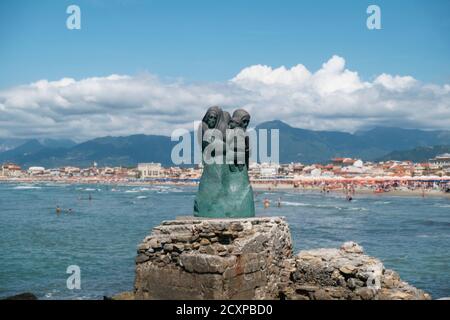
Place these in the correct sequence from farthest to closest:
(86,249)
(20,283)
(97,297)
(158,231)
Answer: (86,249) → (20,283) → (97,297) → (158,231)

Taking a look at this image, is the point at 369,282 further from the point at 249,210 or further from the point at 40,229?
the point at 40,229

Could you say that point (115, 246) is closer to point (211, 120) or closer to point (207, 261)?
point (211, 120)

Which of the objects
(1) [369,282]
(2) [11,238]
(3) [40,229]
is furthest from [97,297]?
(3) [40,229]

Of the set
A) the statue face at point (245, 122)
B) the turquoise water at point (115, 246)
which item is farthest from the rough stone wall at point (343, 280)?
the turquoise water at point (115, 246)

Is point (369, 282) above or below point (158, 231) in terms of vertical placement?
below

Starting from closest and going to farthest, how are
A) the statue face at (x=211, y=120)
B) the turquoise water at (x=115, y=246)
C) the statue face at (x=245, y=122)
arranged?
the statue face at (x=211, y=120), the statue face at (x=245, y=122), the turquoise water at (x=115, y=246)

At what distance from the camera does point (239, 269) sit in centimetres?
891

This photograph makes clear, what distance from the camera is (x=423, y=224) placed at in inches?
1462

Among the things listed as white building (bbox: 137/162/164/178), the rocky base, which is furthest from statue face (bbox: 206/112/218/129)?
white building (bbox: 137/162/164/178)

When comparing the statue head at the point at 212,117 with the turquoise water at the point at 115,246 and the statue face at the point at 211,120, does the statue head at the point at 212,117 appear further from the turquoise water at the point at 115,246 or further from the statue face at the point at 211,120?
the turquoise water at the point at 115,246

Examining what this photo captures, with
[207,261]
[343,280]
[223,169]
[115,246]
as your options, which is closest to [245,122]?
[223,169]

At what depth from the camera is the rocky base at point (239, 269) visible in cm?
875
